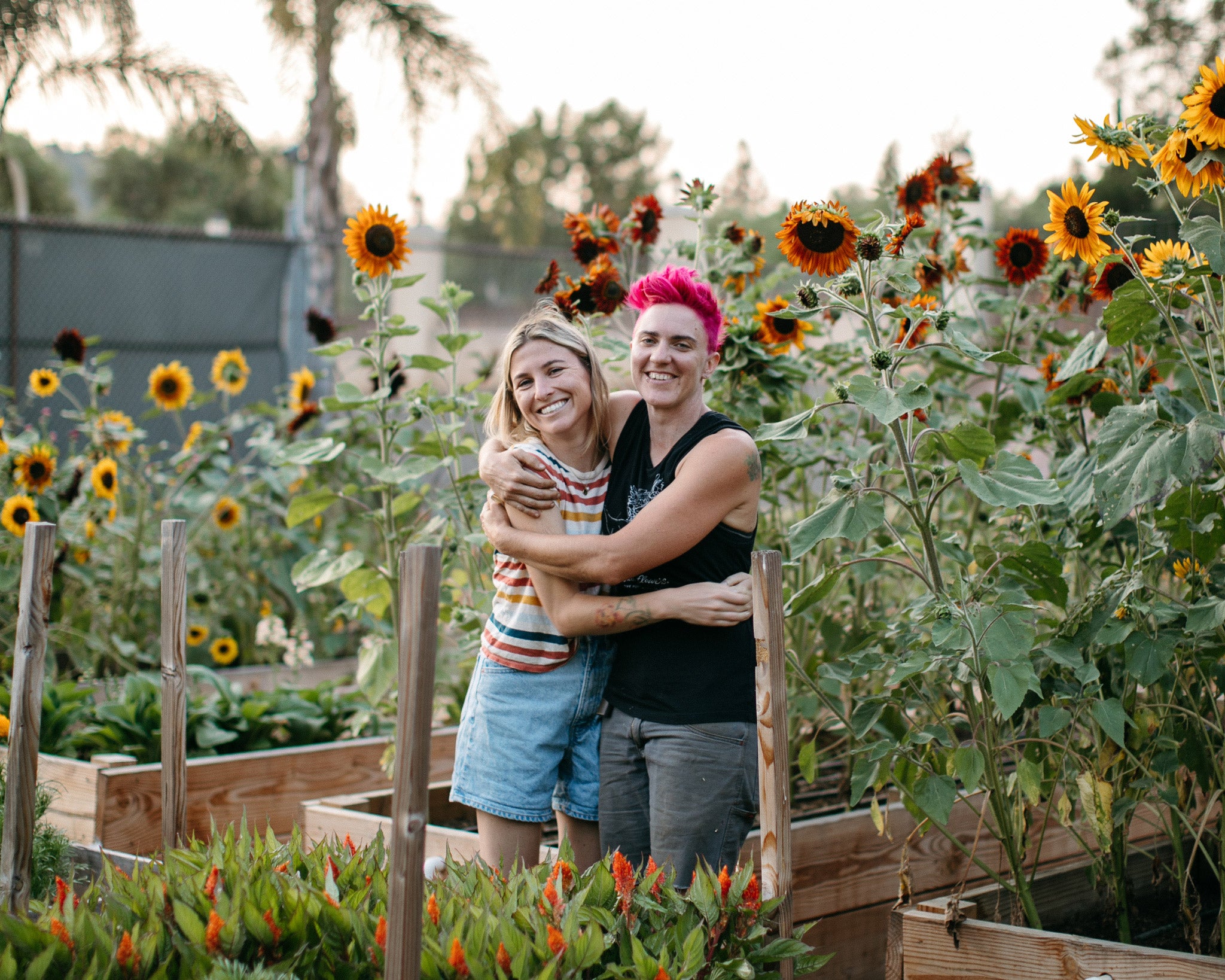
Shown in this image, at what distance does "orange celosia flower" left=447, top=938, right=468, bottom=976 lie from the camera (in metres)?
Answer: 1.51

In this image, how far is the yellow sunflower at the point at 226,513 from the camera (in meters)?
5.11

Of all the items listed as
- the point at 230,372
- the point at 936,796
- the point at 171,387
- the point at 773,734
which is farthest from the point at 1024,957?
the point at 171,387

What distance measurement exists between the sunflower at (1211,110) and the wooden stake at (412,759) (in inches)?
59.7

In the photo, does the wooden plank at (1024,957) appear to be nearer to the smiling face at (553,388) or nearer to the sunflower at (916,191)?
the smiling face at (553,388)

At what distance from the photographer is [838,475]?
209cm

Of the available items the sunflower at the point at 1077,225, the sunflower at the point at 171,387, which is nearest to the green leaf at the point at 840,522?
the sunflower at the point at 1077,225

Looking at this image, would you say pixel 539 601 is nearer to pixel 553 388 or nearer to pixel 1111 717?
pixel 553 388

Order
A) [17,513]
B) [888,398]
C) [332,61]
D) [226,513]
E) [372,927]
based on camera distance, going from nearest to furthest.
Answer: [372,927], [888,398], [17,513], [226,513], [332,61]

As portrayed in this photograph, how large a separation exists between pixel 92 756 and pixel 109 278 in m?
5.53

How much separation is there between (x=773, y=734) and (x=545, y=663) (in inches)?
23.6

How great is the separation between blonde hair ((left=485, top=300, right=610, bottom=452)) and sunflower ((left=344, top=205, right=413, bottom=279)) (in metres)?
0.78

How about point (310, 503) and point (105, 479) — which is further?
point (105, 479)

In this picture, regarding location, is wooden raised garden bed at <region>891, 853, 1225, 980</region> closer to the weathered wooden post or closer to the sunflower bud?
the sunflower bud

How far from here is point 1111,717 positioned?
2154 millimetres
